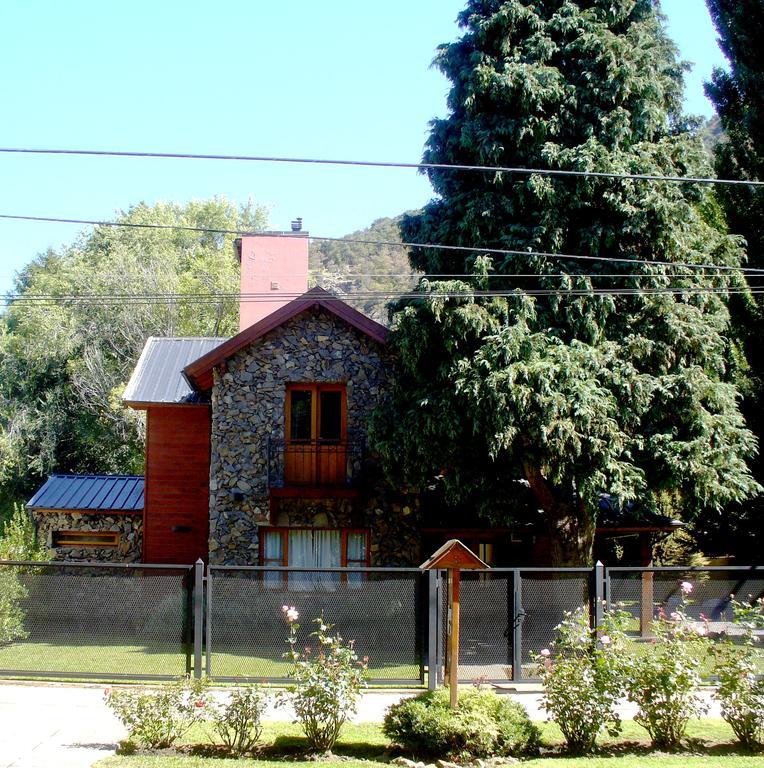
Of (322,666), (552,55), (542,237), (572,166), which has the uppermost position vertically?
(552,55)

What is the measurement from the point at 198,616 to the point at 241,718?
12.7 feet

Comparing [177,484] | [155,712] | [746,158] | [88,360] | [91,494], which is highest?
[746,158]

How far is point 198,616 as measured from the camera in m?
13.3

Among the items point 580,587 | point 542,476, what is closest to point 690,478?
point 542,476

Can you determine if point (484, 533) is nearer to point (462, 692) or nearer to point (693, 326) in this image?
point (693, 326)

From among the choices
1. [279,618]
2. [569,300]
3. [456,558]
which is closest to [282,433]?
[279,618]

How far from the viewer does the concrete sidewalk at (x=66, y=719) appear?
31.7ft

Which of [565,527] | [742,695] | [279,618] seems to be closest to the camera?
[742,695]

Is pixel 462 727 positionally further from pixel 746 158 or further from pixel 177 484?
pixel 746 158

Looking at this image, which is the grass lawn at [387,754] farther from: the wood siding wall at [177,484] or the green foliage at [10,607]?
the wood siding wall at [177,484]

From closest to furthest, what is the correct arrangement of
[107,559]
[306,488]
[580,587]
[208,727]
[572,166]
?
[208,727] → [580,587] → [572,166] → [306,488] → [107,559]

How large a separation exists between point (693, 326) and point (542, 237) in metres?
3.18

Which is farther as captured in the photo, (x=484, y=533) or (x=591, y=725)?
(x=484, y=533)

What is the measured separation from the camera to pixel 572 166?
53.5 ft
